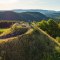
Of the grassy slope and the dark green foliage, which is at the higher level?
the grassy slope

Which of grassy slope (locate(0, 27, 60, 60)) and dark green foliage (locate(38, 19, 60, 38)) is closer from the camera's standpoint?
grassy slope (locate(0, 27, 60, 60))

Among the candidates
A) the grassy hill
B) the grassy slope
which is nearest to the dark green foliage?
the grassy hill

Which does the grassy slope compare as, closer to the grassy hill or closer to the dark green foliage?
the grassy hill

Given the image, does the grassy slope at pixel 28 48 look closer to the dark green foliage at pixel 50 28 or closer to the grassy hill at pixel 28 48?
the grassy hill at pixel 28 48

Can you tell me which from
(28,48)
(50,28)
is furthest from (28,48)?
(50,28)

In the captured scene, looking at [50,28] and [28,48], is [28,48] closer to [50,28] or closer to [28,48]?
[28,48]

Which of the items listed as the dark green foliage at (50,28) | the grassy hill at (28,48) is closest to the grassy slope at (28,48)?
the grassy hill at (28,48)

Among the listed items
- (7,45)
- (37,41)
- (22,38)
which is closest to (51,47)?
(37,41)

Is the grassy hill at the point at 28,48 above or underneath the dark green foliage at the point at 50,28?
above

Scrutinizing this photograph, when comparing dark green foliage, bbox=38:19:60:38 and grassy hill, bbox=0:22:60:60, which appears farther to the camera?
dark green foliage, bbox=38:19:60:38
